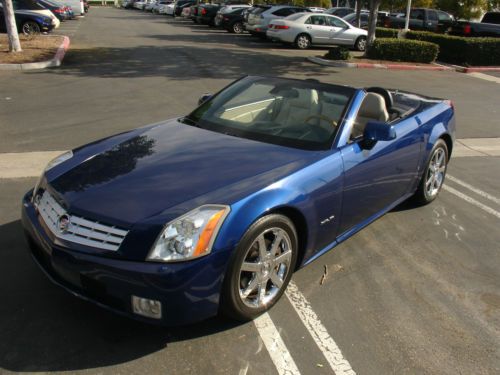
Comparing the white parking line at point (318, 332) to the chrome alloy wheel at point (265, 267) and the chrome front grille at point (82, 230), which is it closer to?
the chrome alloy wheel at point (265, 267)

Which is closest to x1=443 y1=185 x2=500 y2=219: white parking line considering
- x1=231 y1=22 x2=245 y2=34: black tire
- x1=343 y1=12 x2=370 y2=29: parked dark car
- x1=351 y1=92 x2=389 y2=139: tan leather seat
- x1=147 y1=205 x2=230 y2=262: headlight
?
x1=351 y1=92 x2=389 y2=139: tan leather seat

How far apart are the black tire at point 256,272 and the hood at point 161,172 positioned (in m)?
0.25

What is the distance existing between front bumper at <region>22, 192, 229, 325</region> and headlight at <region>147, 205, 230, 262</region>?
0.15ft

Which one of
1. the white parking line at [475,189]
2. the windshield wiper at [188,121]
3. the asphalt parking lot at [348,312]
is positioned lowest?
the white parking line at [475,189]

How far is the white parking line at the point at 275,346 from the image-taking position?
2760 millimetres

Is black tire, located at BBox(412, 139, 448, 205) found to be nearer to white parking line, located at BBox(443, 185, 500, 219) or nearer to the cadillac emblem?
white parking line, located at BBox(443, 185, 500, 219)

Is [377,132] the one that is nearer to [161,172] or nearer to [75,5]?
[161,172]

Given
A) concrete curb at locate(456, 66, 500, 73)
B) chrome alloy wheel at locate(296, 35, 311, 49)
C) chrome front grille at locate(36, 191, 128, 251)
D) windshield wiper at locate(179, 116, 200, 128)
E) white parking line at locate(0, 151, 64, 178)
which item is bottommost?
concrete curb at locate(456, 66, 500, 73)

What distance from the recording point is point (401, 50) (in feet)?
57.2

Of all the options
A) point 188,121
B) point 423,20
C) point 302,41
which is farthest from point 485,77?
point 188,121

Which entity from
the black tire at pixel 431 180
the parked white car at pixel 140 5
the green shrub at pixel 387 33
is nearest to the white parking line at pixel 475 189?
the black tire at pixel 431 180

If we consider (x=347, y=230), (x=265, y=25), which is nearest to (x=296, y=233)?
(x=347, y=230)

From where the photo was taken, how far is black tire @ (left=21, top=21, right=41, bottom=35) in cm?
1981

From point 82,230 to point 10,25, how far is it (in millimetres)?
13264
